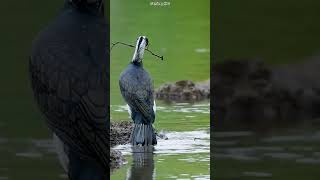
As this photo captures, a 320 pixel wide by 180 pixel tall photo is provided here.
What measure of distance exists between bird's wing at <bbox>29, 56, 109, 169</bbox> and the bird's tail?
15 centimetres

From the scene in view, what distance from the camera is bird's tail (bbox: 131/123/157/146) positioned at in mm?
Result: 3230

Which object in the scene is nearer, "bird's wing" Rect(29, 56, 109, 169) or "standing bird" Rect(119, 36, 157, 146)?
"bird's wing" Rect(29, 56, 109, 169)

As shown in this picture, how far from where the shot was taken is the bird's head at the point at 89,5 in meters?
3.16

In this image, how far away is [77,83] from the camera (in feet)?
10.2

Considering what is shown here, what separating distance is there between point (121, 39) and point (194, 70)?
Answer: 0.35 metres

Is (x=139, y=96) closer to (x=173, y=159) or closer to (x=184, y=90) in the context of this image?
(x=184, y=90)

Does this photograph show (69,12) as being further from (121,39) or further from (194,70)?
(194,70)

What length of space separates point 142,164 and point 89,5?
743mm

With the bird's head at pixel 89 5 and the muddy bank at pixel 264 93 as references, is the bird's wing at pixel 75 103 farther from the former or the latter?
the muddy bank at pixel 264 93

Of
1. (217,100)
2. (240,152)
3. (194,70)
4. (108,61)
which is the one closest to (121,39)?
(108,61)

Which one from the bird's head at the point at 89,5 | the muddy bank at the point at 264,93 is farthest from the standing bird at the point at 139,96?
the muddy bank at the point at 264,93

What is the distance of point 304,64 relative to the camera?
143 inches

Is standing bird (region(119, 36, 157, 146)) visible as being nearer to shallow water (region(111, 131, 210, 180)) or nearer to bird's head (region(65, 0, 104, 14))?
shallow water (region(111, 131, 210, 180))

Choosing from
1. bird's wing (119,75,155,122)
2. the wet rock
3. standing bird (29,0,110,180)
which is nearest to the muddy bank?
the wet rock
